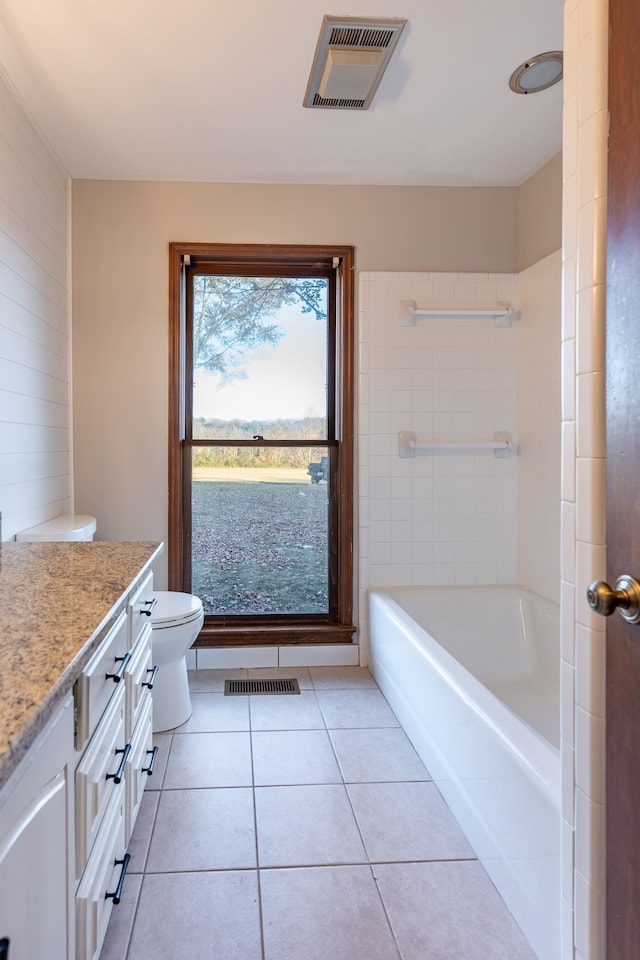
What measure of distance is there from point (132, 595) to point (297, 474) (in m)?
1.75

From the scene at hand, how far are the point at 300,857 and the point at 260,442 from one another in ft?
6.48

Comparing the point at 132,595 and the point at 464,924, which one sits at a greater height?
the point at 132,595

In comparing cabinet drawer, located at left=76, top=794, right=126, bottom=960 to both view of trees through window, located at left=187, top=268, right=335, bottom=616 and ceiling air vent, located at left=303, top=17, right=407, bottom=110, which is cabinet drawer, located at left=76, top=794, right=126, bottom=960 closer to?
view of trees through window, located at left=187, top=268, right=335, bottom=616

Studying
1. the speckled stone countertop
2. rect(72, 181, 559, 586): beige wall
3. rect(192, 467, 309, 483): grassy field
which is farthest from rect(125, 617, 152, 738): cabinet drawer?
rect(192, 467, 309, 483): grassy field

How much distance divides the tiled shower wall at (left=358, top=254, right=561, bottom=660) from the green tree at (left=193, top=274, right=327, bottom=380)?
0.50 metres

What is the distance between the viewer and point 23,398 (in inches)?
94.0

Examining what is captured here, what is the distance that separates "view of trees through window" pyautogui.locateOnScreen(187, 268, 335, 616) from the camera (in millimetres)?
3164

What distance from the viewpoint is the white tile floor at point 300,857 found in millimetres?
1421

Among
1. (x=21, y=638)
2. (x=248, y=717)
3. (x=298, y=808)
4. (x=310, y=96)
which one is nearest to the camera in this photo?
(x=21, y=638)

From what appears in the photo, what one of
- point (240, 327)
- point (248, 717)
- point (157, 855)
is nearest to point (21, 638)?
point (157, 855)

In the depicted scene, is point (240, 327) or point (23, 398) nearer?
point (23, 398)

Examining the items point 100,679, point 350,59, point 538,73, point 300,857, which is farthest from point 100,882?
point 538,73

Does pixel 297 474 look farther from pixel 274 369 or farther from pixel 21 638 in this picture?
pixel 21 638

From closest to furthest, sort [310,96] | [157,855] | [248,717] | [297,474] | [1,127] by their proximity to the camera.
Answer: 1. [157,855]
2. [1,127]
3. [310,96]
4. [248,717]
5. [297,474]
